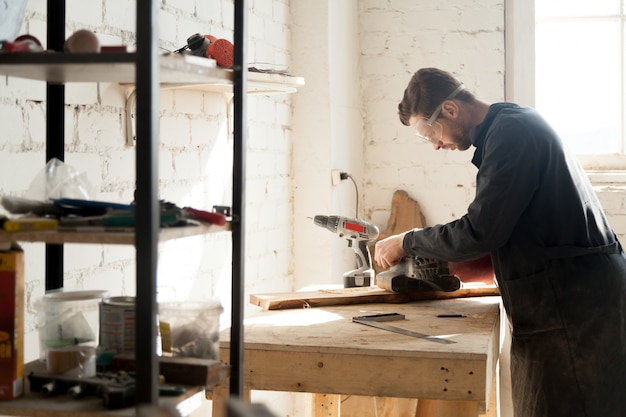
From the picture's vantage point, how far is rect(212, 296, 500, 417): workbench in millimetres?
2203

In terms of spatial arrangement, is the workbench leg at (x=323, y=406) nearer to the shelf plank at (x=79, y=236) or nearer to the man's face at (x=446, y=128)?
the man's face at (x=446, y=128)

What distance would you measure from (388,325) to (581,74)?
96.1 inches

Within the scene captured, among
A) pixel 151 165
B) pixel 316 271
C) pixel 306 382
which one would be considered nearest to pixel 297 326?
pixel 306 382

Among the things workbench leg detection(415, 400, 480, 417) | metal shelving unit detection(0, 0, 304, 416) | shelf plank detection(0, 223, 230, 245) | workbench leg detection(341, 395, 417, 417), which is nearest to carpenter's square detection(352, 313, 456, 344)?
workbench leg detection(415, 400, 480, 417)

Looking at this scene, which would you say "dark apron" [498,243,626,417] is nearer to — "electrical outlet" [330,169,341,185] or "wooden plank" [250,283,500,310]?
"wooden plank" [250,283,500,310]

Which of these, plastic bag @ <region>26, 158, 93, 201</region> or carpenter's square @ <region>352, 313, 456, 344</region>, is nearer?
plastic bag @ <region>26, 158, 93, 201</region>

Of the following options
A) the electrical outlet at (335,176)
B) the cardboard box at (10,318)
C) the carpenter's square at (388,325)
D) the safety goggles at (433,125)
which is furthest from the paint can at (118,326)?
the electrical outlet at (335,176)

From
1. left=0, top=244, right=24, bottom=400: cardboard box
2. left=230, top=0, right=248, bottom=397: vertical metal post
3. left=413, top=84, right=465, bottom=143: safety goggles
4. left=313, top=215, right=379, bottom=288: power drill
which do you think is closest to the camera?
left=0, top=244, right=24, bottom=400: cardboard box

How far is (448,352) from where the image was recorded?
221 centimetres

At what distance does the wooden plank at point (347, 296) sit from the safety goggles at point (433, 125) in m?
0.54

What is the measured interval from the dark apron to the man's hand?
0.44 m

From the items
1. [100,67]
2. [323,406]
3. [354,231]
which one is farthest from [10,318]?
[354,231]

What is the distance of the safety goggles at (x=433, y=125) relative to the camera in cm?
288

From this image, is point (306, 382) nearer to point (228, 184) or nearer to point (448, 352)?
point (448, 352)
